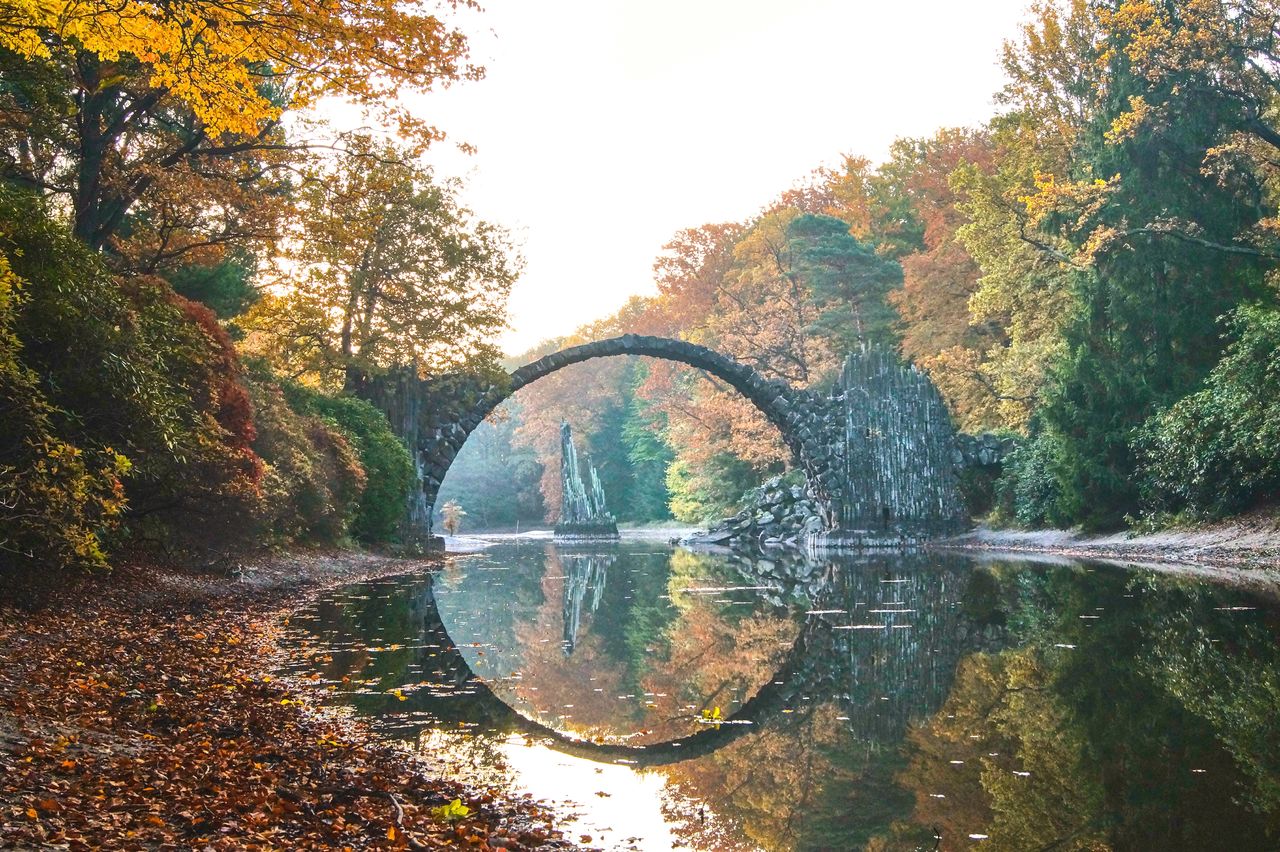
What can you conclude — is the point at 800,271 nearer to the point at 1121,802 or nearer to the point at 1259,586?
the point at 1259,586

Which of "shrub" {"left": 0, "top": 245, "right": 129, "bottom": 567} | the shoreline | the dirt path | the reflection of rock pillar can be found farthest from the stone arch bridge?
"shrub" {"left": 0, "top": 245, "right": 129, "bottom": 567}

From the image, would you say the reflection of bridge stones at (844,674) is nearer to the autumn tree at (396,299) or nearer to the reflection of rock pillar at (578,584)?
the reflection of rock pillar at (578,584)

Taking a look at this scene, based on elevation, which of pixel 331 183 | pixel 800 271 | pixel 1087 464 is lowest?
pixel 1087 464

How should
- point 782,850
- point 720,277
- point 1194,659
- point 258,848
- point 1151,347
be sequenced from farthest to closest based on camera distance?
1. point 720,277
2. point 1151,347
3. point 1194,659
4. point 782,850
5. point 258,848

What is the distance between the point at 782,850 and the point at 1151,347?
19.3 meters

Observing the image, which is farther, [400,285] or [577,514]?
[577,514]

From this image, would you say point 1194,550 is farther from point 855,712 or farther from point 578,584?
point 855,712

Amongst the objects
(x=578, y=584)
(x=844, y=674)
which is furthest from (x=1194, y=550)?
(x=844, y=674)

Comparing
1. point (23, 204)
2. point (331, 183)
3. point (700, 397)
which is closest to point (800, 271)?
point (700, 397)

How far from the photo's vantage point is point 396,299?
2341 cm

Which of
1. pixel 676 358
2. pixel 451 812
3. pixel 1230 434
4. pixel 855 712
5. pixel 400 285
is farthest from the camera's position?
pixel 676 358

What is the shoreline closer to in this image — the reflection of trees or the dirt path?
the dirt path

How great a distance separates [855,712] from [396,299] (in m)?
19.0

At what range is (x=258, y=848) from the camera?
3.38 meters
